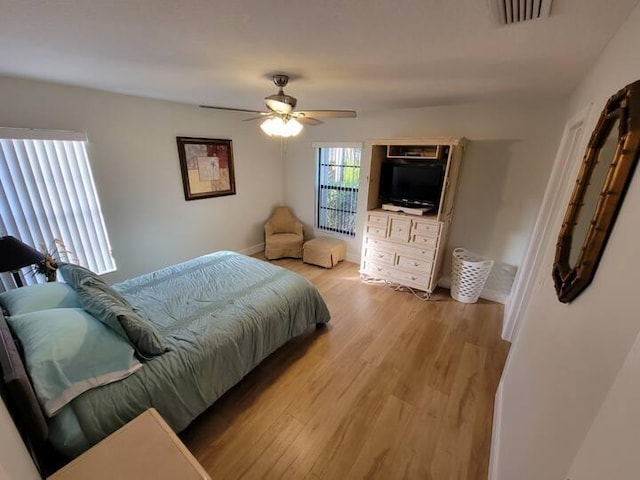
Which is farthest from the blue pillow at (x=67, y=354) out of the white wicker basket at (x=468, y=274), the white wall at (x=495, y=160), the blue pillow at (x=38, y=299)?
the white wall at (x=495, y=160)

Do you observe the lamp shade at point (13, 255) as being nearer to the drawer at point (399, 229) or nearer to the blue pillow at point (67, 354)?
the blue pillow at point (67, 354)

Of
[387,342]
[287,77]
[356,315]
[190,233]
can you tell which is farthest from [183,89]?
[387,342]

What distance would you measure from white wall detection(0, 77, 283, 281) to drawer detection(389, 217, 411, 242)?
2345 mm

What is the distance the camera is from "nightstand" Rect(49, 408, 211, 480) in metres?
0.96

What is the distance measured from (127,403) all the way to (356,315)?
211 centimetres

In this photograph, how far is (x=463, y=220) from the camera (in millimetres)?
3219

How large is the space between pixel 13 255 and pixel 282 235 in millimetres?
3059

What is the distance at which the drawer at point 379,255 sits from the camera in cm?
338

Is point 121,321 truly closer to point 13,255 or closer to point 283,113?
point 13,255

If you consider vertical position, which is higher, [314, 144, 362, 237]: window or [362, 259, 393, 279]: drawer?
[314, 144, 362, 237]: window

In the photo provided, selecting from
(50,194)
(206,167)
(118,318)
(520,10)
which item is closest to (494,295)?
(520,10)

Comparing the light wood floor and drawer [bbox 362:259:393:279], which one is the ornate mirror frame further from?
drawer [bbox 362:259:393:279]

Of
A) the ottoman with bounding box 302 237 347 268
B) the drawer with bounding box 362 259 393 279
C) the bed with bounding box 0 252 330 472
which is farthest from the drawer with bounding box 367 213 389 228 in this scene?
the bed with bounding box 0 252 330 472

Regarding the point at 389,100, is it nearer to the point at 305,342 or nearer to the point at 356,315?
the point at 356,315
